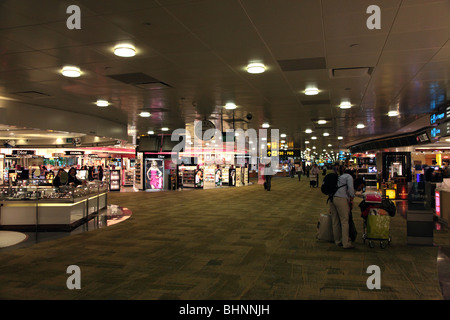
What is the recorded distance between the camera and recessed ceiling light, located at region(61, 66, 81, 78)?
7543 mm

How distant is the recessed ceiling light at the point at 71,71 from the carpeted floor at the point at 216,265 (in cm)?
356

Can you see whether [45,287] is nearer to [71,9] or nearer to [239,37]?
[71,9]

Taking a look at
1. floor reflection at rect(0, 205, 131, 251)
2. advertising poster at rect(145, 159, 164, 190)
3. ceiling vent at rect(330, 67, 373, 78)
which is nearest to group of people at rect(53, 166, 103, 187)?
floor reflection at rect(0, 205, 131, 251)

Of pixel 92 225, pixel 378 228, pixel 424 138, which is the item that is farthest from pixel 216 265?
pixel 424 138

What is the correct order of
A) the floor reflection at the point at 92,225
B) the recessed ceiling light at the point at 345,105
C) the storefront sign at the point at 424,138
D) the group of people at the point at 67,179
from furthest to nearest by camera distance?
the storefront sign at the point at 424,138 → the recessed ceiling light at the point at 345,105 → the group of people at the point at 67,179 → the floor reflection at the point at 92,225

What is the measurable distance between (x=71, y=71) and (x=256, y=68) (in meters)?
3.88

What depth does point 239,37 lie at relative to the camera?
18.9 feet

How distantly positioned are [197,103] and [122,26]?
21.3 feet

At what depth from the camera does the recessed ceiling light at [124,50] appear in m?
6.18

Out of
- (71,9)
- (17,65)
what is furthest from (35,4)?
(17,65)

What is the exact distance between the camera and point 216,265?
5.79 metres

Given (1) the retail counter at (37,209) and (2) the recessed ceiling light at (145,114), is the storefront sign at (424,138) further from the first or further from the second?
(1) the retail counter at (37,209)

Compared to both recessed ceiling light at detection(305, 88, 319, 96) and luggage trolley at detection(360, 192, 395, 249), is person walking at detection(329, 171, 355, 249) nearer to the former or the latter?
luggage trolley at detection(360, 192, 395, 249)

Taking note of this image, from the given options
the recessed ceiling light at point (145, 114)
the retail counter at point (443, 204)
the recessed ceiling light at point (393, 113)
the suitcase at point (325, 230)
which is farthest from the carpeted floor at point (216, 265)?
the recessed ceiling light at point (393, 113)
